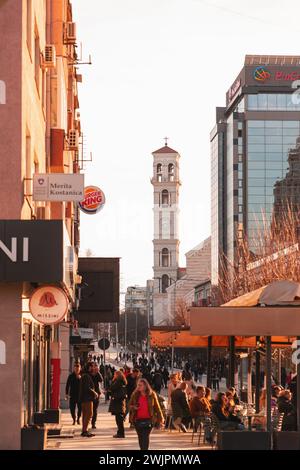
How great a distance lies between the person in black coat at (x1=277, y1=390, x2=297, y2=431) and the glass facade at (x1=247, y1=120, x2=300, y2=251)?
128 m

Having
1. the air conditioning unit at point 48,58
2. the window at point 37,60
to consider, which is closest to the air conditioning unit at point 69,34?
Result: the air conditioning unit at point 48,58

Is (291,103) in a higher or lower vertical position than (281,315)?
higher

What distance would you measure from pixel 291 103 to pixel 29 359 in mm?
134673

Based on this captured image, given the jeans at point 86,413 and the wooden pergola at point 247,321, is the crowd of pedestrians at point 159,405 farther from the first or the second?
the wooden pergola at point 247,321

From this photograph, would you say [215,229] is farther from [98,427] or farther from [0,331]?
[0,331]

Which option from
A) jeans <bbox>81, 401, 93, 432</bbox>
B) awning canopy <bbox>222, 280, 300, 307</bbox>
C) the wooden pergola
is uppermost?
awning canopy <bbox>222, 280, 300, 307</bbox>

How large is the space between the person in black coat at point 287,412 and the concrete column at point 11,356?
468 centimetres

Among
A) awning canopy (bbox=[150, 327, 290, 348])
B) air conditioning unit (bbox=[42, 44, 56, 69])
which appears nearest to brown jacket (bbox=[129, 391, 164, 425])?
awning canopy (bbox=[150, 327, 290, 348])

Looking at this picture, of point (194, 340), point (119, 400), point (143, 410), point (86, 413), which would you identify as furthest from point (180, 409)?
point (143, 410)

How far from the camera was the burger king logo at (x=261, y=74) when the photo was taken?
157 meters

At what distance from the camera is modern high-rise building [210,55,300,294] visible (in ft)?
→ 492

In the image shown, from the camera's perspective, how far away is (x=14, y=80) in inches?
767

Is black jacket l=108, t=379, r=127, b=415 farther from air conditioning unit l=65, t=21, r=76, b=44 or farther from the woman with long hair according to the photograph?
air conditioning unit l=65, t=21, r=76, b=44
